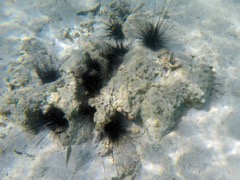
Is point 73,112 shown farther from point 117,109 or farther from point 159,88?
point 159,88

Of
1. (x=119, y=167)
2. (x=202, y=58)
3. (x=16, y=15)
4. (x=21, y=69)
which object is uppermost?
(x=16, y=15)

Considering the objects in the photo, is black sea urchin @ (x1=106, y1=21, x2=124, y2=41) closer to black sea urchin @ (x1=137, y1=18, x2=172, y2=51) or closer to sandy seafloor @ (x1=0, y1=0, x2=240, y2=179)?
black sea urchin @ (x1=137, y1=18, x2=172, y2=51)

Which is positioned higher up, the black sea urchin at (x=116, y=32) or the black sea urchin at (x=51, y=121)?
the black sea urchin at (x=116, y=32)

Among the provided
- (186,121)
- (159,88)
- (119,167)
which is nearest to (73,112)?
(119,167)

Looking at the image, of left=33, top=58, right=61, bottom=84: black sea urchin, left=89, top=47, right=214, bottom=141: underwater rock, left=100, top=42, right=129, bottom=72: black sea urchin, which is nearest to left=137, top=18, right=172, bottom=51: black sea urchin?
left=100, top=42, right=129, bottom=72: black sea urchin

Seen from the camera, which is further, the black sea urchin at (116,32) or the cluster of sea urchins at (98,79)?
the black sea urchin at (116,32)

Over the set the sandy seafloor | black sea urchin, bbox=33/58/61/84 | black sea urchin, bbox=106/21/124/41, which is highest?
black sea urchin, bbox=106/21/124/41

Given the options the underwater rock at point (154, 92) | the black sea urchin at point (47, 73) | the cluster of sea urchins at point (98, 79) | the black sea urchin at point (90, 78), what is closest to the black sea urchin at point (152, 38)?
the cluster of sea urchins at point (98, 79)

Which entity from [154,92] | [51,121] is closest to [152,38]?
[154,92]

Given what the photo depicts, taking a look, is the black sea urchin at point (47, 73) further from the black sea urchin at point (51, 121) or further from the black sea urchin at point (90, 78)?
the black sea urchin at point (90, 78)
